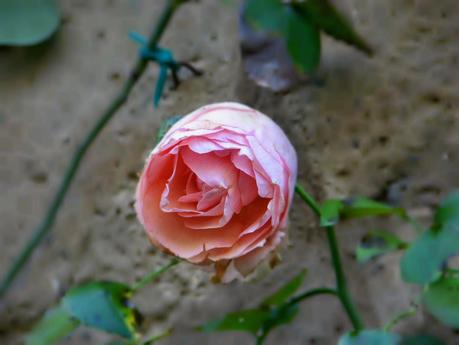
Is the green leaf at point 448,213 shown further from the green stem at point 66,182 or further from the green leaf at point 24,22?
the green leaf at point 24,22

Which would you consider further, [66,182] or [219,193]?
[66,182]

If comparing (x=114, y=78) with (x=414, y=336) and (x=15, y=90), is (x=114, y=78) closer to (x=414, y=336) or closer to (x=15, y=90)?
(x=15, y=90)

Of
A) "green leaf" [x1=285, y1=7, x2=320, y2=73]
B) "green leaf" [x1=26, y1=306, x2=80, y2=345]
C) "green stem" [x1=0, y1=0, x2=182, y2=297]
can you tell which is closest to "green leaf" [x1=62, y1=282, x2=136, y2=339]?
"green leaf" [x1=26, y1=306, x2=80, y2=345]

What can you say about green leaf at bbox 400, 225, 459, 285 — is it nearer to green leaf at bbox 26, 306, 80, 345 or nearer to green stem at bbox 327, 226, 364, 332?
green stem at bbox 327, 226, 364, 332

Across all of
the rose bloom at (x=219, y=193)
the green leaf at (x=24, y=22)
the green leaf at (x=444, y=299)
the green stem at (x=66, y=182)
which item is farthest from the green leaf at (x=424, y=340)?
the green leaf at (x=24, y=22)

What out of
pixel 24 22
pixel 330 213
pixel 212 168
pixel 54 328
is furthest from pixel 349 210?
pixel 24 22

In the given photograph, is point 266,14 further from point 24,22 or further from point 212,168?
point 24,22
